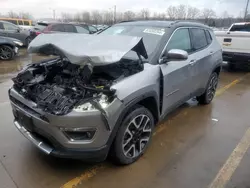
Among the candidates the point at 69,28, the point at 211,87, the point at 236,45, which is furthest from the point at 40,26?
the point at 211,87

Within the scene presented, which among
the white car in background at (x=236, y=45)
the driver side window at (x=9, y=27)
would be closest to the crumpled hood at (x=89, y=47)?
the white car in background at (x=236, y=45)

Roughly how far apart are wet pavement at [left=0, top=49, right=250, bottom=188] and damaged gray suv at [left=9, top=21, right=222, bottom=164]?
0.25 meters

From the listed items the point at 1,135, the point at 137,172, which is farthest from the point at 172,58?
the point at 1,135

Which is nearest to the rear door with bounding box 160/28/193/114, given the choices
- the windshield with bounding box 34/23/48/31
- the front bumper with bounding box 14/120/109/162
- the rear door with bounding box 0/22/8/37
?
the front bumper with bounding box 14/120/109/162

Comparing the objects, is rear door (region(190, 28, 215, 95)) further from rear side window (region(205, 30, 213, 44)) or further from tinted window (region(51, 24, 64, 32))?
tinted window (region(51, 24, 64, 32))

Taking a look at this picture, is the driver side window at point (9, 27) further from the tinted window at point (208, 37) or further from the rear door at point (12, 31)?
the tinted window at point (208, 37)

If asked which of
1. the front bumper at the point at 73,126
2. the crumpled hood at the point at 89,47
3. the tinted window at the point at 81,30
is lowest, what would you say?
the front bumper at the point at 73,126

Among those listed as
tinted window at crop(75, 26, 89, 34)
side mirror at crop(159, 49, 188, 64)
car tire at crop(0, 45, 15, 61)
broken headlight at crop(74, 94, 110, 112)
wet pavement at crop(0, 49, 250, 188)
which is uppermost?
side mirror at crop(159, 49, 188, 64)

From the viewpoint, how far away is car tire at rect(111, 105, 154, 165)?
2.64 metres

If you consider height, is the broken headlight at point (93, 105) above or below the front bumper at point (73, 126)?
above

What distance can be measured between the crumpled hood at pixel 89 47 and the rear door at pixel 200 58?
1.35m

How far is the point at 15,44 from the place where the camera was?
10.5m

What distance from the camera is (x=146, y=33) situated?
11.7 feet

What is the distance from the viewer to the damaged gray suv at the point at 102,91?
7.65ft
